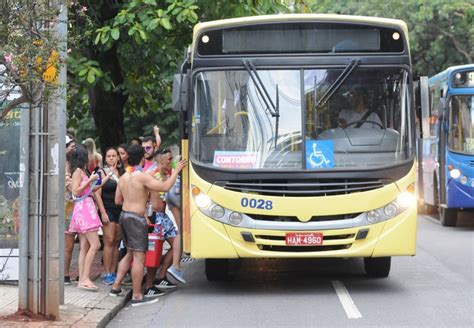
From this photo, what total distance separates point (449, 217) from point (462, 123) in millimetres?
2476

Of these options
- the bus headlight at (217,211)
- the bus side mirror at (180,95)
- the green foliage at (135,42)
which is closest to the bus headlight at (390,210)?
the bus headlight at (217,211)

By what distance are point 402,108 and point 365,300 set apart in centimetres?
235

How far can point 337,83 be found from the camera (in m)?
11.0

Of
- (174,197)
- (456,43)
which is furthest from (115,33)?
(456,43)

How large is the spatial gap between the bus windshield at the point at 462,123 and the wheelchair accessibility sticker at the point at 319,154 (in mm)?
9313

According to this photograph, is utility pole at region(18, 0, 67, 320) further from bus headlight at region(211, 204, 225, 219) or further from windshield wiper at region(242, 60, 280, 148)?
windshield wiper at region(242, 60, 280, 148)

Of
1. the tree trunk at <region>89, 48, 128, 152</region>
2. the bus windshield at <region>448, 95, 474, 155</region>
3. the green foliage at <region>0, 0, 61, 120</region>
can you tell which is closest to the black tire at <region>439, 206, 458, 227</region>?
the bus windshield at <region>448, 95, 474, 155</region>

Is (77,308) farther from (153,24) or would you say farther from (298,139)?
(153,24)

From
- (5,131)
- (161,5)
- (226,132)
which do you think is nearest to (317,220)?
(226,132)

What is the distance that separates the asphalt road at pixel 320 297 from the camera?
9430 mm

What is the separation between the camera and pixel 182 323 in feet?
30.9

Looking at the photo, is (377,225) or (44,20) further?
(377,225)

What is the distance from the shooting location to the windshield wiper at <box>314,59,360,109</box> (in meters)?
10.9

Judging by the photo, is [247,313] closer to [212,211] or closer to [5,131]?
[212,211]
